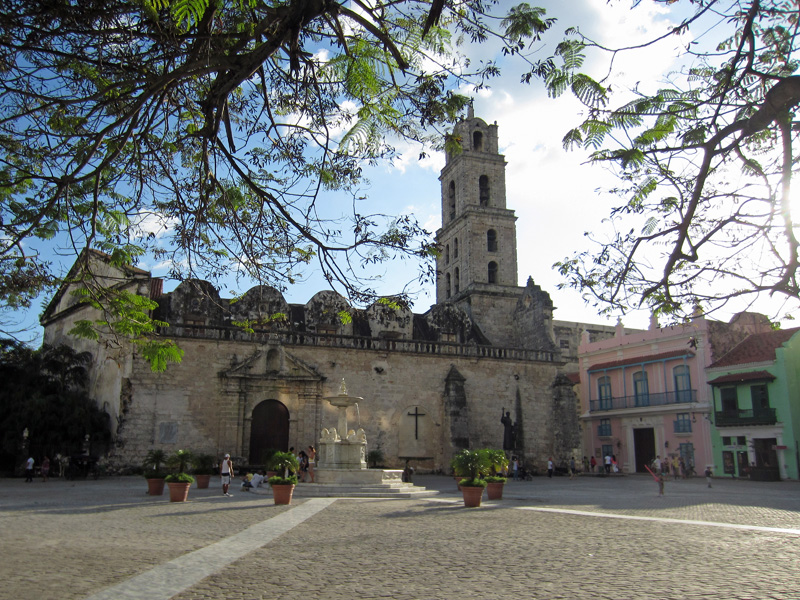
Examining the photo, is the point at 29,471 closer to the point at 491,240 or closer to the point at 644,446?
the point at 491,240

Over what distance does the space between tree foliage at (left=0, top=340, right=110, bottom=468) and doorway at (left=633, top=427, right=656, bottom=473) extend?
26475 millimetres

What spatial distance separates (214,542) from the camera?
27.4 feet

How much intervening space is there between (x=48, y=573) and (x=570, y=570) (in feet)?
17.1

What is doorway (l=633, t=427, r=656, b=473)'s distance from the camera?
1341 inches

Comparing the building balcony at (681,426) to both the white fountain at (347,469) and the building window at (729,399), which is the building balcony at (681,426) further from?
the white fountain at (347,469)

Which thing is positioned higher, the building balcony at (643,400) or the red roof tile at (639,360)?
the red roof tile at (639,360)

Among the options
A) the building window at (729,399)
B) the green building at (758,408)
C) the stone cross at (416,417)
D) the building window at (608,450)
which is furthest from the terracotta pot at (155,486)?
the building window at (608,450)

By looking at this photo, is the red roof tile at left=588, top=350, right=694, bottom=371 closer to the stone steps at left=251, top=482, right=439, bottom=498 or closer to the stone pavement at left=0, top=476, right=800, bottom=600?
the stone pavement at left=0, top=476, right=800, bottom=600

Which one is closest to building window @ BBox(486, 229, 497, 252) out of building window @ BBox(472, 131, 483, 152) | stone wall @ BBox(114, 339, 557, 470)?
building window @ BBox(472, 131, 483, 152)

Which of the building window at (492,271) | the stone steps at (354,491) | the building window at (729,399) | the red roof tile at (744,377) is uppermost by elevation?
the building window at (492,271)

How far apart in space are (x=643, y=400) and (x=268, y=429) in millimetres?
20576

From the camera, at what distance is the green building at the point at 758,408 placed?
27984mm

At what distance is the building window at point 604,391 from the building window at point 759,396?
8573 millimetres

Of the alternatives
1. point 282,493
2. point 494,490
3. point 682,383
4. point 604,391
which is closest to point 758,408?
point 682,383
